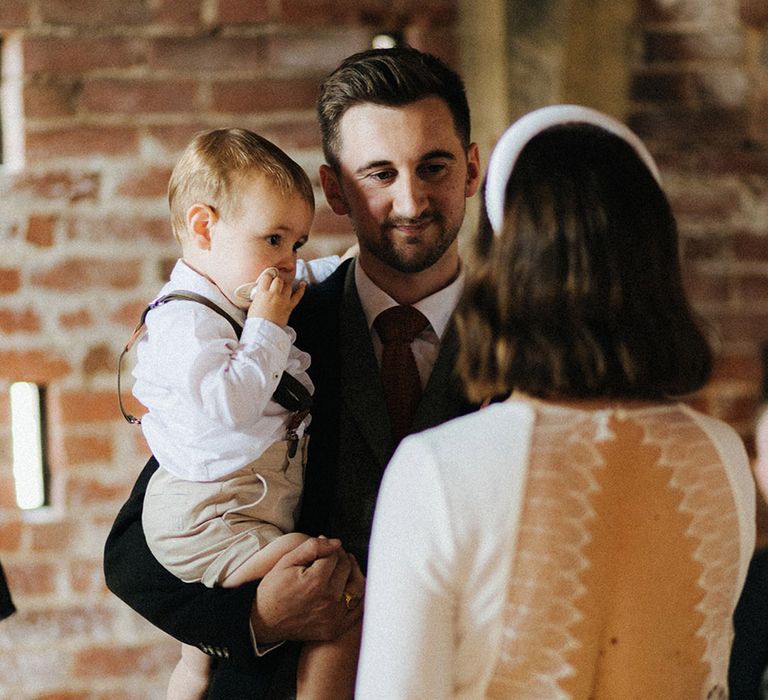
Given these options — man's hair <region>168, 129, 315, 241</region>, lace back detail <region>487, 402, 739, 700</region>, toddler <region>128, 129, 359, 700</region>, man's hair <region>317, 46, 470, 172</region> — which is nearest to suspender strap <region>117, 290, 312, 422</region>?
toddler <region>128, 129, 359, 700</region>

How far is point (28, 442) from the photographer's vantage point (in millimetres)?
2117

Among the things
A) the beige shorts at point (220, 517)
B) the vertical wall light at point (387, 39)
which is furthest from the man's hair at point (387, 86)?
the beige shorts at point (220, 517)

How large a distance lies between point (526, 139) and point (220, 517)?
0.70 metres

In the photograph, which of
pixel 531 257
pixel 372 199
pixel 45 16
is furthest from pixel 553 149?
pixel 45 16

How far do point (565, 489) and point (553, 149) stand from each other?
34 centimetres

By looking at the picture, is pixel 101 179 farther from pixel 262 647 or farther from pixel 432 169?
pixel 262 647

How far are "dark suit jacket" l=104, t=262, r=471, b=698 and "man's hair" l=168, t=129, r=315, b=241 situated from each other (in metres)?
0.25

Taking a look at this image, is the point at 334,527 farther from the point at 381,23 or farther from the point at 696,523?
the point at 381,23

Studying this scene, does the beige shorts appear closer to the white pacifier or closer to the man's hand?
the man's hand

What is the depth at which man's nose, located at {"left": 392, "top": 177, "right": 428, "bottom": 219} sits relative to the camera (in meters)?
1.55

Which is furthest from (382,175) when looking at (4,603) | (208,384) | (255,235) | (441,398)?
(4,603)

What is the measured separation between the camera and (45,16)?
2025 millimetres

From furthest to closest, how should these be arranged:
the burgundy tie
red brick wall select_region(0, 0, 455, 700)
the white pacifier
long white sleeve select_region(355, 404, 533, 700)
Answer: red brick wall select_region(0, 0, 455, 700)
the burgundy tie
the white pacifier
long white sleeve select_region(355, 404, 533, 700)

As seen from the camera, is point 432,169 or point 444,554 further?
point 432,169
